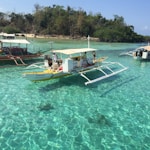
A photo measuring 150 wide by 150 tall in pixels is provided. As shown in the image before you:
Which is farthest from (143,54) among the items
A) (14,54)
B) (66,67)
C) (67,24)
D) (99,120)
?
(67,24)

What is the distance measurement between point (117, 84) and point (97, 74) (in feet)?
9.68

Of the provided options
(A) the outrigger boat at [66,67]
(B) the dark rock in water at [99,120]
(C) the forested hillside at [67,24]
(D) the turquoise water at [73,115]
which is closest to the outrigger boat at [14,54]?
(D) the turquoise water at [73,115]

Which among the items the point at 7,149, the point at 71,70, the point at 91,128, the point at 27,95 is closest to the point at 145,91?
the point at 71,70

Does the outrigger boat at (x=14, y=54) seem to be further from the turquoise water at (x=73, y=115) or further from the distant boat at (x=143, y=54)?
the distant boat at (x=143, y=54)

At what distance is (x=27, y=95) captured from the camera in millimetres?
12188

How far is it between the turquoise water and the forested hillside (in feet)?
213

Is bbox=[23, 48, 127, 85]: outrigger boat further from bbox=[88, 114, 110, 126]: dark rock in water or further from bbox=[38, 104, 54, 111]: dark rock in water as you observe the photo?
bbox=[88, 114, 110, 126]: dark rock in water

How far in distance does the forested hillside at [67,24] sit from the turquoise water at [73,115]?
213 ft

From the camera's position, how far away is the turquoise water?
25.3 feet

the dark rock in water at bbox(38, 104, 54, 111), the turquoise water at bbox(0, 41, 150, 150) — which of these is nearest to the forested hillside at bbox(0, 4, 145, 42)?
the turquoise water at bbox(0, 41, 150, 150)

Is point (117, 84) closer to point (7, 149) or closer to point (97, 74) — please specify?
point (97, 74)

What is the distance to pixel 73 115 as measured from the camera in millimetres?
9812

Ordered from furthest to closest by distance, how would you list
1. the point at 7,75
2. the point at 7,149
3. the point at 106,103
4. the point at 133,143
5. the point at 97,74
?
the point at 97,74 → the point at 7,75 → the point at 106,103 → the point at 133,143 → the point at 7,149

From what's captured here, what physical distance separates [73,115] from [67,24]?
79469 millimetres
